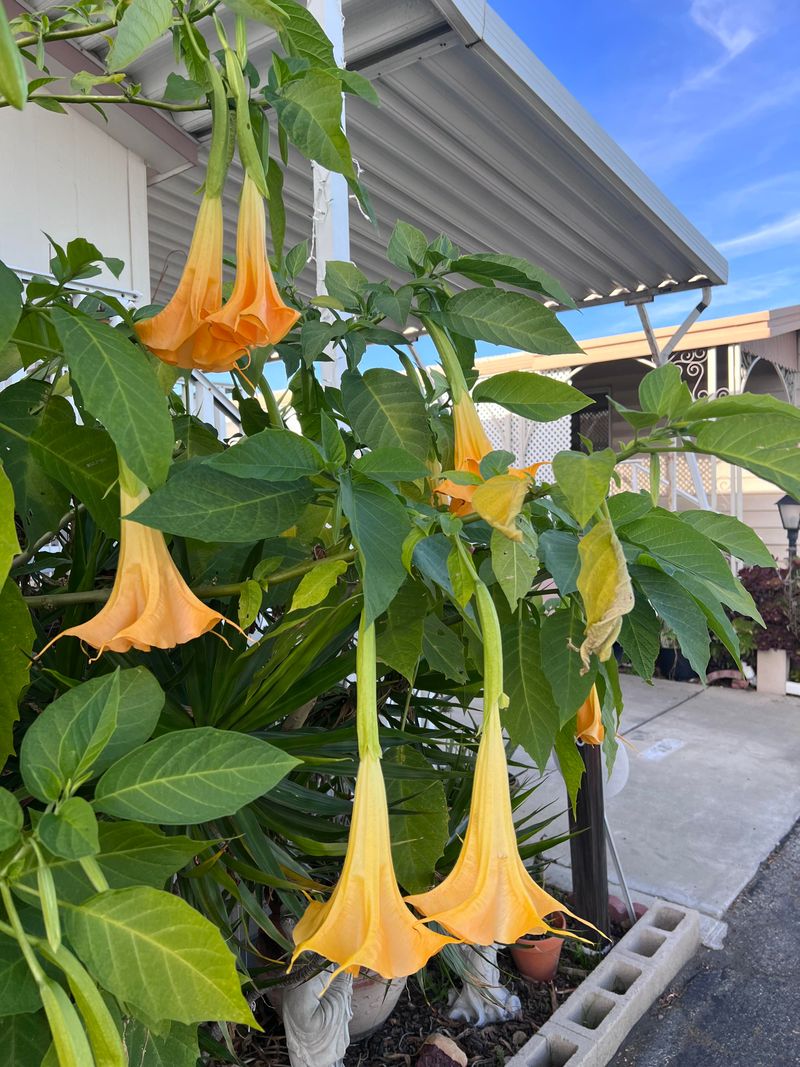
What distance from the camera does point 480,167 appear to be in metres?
3.72

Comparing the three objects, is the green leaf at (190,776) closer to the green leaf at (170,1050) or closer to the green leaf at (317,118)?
the green leaf at (170,1050)

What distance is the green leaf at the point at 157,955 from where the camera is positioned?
30cm

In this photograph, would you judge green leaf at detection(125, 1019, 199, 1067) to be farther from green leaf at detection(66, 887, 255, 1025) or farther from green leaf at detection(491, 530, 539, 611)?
green leaf at detection(491, 530, 539, 611)

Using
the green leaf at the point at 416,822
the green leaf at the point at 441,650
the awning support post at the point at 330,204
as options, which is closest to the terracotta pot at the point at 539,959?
the green leaf at the point at 416,822

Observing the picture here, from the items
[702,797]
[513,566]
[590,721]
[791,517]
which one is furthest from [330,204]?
[791,517]

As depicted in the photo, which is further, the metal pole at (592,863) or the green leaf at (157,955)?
the metal pole at (592,863)

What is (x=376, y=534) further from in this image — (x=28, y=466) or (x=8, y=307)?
(x=28, y=466)

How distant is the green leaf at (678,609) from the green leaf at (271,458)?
0.66 feet

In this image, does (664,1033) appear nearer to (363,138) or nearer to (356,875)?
(356,875)

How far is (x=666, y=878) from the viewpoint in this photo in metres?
2.74

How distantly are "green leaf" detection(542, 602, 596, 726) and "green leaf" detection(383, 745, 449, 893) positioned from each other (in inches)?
11.0

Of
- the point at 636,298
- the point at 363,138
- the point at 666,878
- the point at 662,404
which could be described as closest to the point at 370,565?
the point at 662,404

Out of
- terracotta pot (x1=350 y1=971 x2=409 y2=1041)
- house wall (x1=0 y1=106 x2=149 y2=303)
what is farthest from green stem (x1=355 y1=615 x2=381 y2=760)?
house wall (x1=0 y1=106 x2=149 y2=303)

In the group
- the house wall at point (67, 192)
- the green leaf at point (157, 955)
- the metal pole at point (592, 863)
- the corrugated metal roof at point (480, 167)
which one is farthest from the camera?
the house wall at point (67, 192)
